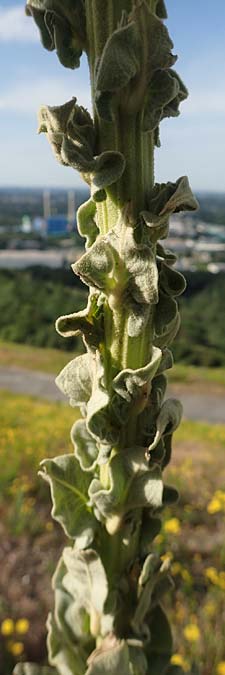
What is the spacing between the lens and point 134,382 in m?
1.18

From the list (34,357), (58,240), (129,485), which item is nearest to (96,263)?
(129,485)

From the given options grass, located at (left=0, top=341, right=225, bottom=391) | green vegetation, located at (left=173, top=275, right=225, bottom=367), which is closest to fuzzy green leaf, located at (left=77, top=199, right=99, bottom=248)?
grass, located at (left=0, top=341, right=225, bottom=391)

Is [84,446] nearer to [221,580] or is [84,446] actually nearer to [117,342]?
[117,342]

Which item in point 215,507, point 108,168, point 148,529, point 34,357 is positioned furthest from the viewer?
point 34,357

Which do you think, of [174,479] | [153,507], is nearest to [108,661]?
[153,507]

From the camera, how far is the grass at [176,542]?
4281mm

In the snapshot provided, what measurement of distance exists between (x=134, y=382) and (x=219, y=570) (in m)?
4.73

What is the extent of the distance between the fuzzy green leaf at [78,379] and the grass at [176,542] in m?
1.68

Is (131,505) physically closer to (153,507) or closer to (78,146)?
(153,507)

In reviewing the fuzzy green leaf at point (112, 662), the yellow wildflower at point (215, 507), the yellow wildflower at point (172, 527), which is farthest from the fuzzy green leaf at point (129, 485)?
the yellow wildflower at point (215, 507)

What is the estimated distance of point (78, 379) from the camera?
130 centimetres

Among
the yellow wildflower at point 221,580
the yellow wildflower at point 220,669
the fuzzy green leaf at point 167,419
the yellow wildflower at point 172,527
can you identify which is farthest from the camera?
the yellow wildflower at point 172,527

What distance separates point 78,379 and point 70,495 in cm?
34

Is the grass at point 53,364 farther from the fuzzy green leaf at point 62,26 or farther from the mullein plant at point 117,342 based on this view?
the fuzzy green leaf at point 62,26
